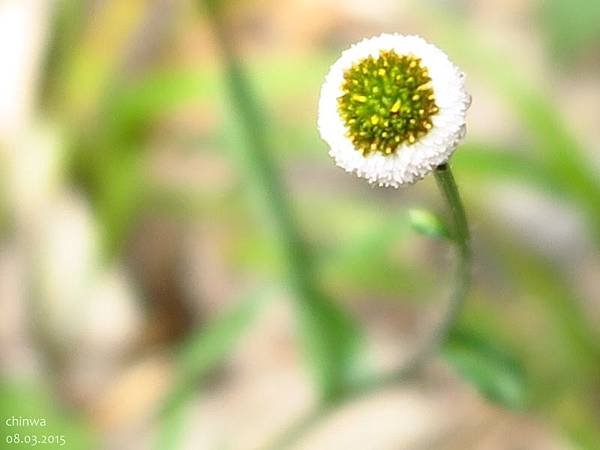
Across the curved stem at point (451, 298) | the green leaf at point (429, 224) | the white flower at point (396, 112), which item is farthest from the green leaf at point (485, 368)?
the white flower at point (396, 112)

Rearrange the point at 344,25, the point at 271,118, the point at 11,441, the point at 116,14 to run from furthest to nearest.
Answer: the point at 344,25
the point at 116,14
the point at 271,118
the point at 11,441

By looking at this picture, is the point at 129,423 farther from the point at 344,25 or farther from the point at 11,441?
the point at 344,25

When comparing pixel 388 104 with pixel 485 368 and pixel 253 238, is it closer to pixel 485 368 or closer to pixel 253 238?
pixel 485 368

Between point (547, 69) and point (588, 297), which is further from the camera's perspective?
point (547, 69)

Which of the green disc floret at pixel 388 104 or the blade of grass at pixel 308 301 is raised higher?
the blade of grass at pixel 308 301

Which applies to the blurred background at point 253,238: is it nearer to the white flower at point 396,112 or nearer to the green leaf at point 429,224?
the green leaf at point 429,224

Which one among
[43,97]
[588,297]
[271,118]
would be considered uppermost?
[43,97]

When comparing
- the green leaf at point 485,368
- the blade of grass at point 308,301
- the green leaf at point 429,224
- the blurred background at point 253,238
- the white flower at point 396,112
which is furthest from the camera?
the blurred background at point 253,238

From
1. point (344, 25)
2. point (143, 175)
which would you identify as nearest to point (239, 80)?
point (143, 175)
